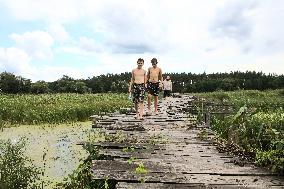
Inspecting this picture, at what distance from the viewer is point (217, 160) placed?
6.47 m

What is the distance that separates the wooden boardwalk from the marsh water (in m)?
1.56

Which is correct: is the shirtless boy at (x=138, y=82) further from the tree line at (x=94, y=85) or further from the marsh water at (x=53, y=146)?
the tree line at (x=94, y=85)

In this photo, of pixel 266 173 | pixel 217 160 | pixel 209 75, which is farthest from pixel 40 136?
pixel 209 75

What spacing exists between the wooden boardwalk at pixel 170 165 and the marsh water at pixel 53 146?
1.56m

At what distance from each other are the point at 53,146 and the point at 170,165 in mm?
7348

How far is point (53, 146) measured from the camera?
12.7m

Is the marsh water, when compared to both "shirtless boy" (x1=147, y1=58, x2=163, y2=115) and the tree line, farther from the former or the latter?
the tree line

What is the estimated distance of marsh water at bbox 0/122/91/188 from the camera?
9.35 meters

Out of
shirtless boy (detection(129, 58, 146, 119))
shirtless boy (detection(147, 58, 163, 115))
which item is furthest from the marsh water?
shirtless boy (detection(147, 58, 163, 115))

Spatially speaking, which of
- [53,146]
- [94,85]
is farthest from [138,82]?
[94,85]

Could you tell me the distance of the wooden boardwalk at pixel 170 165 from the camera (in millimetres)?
5207

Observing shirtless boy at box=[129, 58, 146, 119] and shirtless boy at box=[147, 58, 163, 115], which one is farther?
shirtless boy at box=[147, 58, 163, 115]

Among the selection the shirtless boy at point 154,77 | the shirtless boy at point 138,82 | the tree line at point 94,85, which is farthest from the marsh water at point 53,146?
the tree line at point 94,85

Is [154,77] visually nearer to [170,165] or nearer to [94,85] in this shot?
[170,165]
